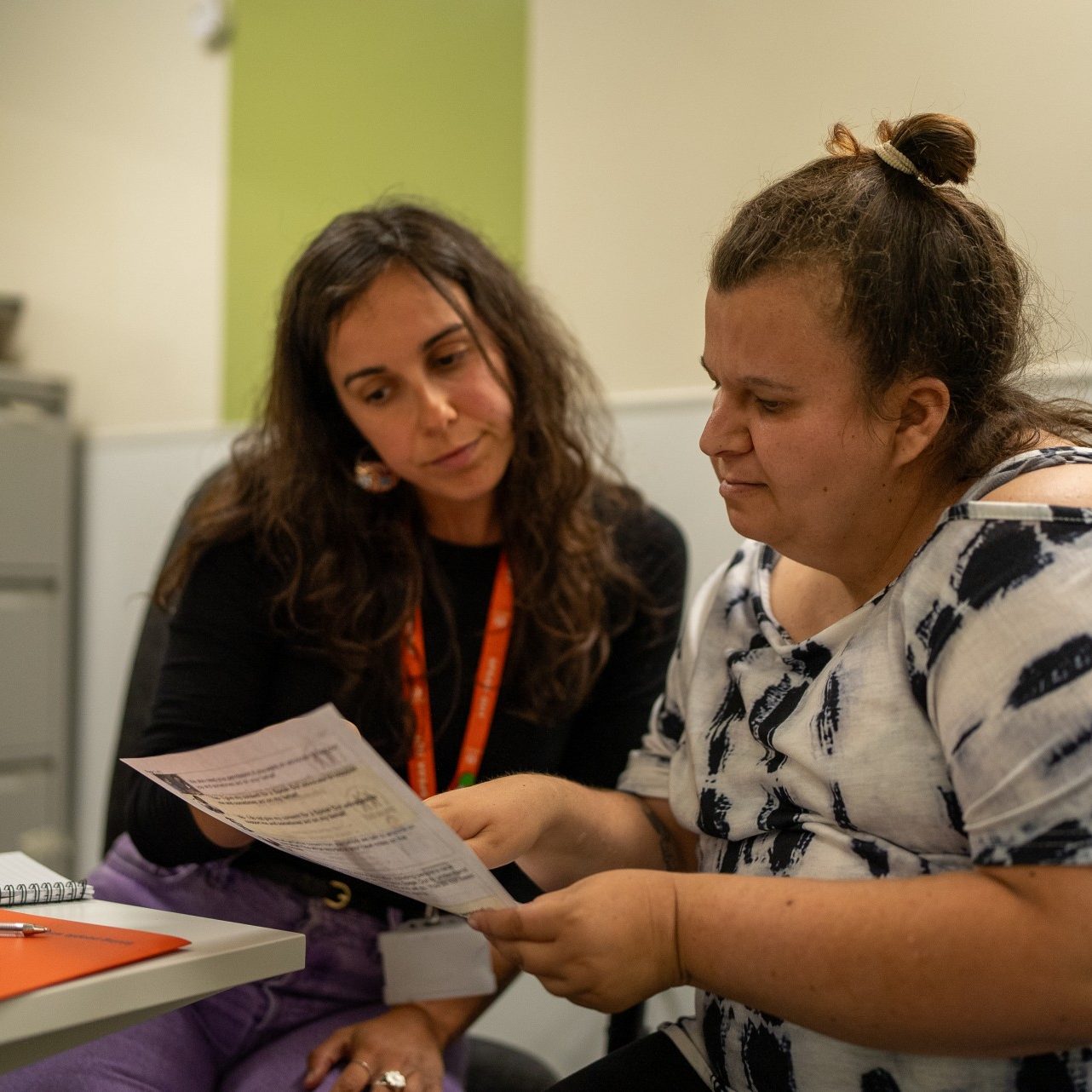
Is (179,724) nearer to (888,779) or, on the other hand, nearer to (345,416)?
(345,416)

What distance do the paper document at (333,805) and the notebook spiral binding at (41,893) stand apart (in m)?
0.21

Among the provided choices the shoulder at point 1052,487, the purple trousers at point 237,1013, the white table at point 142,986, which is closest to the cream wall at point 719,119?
the shoulder at point 1052,487

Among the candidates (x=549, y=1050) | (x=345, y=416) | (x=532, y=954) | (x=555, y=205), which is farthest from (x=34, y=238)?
(x=532, y=954)

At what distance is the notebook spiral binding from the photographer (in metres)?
0.96

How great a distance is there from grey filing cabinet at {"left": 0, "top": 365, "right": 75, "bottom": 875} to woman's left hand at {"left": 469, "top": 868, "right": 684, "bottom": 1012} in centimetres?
226

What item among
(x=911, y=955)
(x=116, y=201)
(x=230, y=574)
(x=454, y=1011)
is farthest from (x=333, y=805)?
(x=116, y=201)

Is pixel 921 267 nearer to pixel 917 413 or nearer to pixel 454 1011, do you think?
pixel 917 413

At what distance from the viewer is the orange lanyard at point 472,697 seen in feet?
4.57

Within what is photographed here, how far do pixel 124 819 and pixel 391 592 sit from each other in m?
0.50

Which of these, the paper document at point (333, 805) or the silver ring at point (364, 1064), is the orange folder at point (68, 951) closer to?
the paper document at point (333, 805)

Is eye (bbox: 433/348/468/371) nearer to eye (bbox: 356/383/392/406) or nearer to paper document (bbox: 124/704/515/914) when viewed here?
eye (bbox: 356/383/392/406)

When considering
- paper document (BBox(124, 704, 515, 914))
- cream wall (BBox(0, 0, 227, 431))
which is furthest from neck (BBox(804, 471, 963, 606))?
cream wall (BBox(0, 0, 227, 431))

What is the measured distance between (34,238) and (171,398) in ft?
2.36

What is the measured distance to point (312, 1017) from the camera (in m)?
1.30
